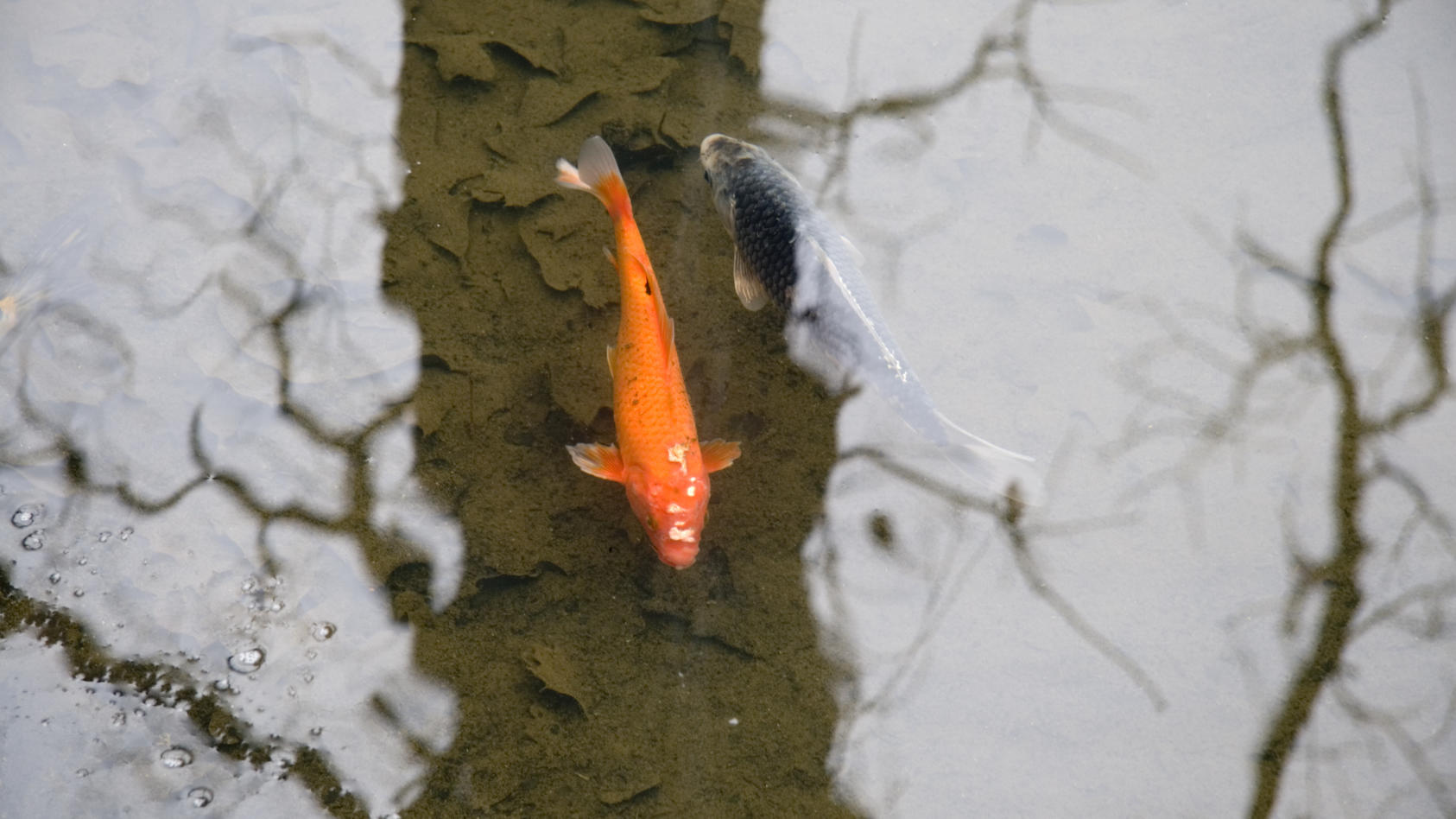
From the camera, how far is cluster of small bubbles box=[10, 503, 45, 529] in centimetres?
292

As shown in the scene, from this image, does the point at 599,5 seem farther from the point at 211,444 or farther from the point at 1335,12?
the point at 1335,12

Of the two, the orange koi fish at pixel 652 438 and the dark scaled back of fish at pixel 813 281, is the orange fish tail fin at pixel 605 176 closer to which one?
the orange koi fish at pixel 652 438

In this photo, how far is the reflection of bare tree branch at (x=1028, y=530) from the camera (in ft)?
9.63

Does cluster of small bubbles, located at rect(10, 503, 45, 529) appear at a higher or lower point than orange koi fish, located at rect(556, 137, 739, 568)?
lower

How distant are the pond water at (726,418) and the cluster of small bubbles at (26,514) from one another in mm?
11

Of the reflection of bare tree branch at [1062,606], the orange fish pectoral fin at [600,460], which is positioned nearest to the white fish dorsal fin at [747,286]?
the orange fish pectoral fin at [600,460]

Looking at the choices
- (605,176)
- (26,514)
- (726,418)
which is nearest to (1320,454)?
(726,418)

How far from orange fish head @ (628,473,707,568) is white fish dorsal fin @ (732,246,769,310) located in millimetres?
794

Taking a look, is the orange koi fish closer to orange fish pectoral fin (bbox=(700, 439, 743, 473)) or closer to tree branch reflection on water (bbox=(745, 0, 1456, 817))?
orange fish pectoral fin (bbox=(700, 439, 743, 473))

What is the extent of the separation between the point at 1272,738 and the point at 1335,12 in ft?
10.8

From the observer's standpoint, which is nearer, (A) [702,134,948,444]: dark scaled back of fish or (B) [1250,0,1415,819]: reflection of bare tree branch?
(B) [1250,0,1415,819]: reflection of bare tree branch

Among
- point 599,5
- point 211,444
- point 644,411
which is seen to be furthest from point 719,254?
point 211,444

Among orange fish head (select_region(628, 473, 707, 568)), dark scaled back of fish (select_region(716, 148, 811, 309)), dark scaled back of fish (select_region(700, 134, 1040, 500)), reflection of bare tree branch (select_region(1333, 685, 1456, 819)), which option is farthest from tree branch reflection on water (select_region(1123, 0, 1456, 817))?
orange fish head (select_region(628, 473, 707, 568))

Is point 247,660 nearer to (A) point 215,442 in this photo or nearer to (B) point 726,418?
(A) point 215,442
